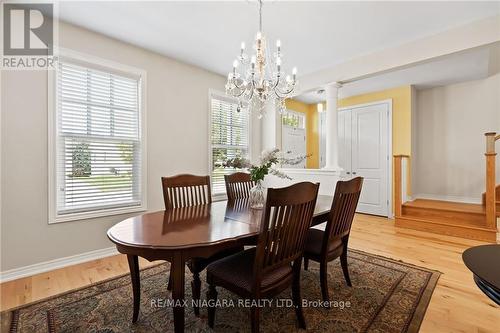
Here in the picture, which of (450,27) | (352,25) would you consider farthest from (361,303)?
(450,27)

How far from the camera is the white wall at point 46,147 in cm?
231

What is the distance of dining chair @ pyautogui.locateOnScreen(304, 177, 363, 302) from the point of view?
5.93 feet

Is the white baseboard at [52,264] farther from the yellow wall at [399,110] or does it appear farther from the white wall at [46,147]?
the yellow wall at [399,110]

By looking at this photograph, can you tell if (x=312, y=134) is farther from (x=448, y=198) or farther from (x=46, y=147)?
(x=46, y=147)

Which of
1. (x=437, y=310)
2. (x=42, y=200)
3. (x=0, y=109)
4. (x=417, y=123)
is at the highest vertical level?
(x=417, y=123)

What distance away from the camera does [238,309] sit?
1.84 meters

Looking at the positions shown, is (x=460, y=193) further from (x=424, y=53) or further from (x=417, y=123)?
(x=424, y=53)

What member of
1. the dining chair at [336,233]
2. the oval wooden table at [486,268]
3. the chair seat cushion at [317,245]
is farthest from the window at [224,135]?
the oval wooden table at [486,268]

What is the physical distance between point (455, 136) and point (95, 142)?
6117mm

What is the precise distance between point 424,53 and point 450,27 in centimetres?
31

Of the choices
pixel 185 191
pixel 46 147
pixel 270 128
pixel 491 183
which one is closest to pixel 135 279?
pixel 185 191

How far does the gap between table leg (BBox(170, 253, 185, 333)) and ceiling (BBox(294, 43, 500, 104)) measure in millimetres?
3489

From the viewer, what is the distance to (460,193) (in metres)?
4.74

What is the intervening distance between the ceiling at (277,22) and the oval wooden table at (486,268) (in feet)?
7.41
